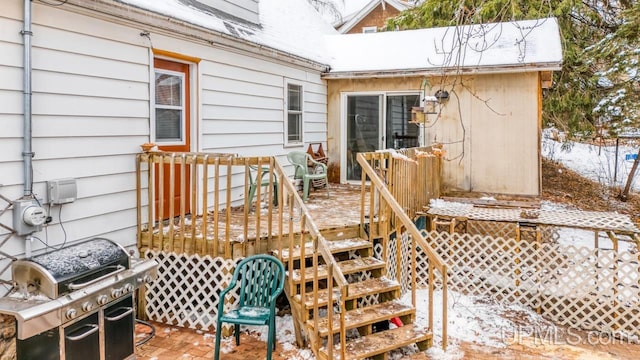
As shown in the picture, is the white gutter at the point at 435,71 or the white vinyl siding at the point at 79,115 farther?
the white gutter at the point at 435,71

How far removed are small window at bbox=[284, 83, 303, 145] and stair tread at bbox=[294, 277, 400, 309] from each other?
4138mm

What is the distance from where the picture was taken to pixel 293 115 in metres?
8.81

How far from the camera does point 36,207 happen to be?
12.9 ft

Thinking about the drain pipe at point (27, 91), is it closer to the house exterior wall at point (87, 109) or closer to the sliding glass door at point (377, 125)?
the house exterior wall at point (87, 109)

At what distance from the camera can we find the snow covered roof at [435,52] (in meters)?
8.38

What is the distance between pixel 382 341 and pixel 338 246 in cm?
128

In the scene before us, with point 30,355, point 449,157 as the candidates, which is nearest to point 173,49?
point 30,355

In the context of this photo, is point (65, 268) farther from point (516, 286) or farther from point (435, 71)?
point (435, 71)

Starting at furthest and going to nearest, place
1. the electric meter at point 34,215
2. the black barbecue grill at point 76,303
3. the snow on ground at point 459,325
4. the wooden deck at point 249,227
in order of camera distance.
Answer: the wooden deck at point 249,227 < the snow on ground at point 459,325 < the electric meter at point 34,215 < the black barbecue grill at point 76,303

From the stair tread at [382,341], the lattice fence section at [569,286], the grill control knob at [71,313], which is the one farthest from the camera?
the lattice fence section at [569,286]

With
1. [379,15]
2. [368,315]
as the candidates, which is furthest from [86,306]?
[379,15]

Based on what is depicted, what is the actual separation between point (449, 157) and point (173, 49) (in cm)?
586

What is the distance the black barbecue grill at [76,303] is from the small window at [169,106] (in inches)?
82.9

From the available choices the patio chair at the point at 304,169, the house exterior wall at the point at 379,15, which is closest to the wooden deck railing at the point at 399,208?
the patio chair at the point at 304,169
